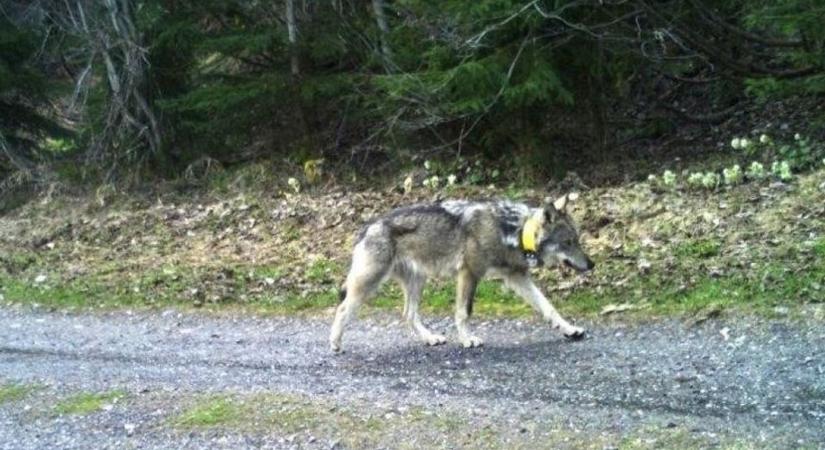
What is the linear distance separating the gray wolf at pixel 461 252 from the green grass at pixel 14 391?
2993 millimetres

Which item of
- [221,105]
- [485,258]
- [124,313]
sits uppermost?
[221,105]

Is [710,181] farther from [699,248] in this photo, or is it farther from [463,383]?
[463,383]

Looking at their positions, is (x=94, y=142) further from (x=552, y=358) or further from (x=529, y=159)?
(x=552, y=358)

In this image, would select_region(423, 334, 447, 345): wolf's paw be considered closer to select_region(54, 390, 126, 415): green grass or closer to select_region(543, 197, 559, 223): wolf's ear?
select_region(543, 197, 559, 223): wolf's ear

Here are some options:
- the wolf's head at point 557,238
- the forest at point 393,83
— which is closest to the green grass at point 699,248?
the wolf's head at point 557,238

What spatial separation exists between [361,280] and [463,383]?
1.91 m

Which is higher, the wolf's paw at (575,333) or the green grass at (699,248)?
the green grass at (699,248)

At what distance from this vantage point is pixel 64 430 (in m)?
8.30

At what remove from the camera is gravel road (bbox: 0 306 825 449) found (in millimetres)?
7277

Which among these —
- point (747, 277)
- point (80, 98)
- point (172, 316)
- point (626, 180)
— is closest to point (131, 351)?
point (172, 316)

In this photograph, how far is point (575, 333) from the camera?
10039 mm

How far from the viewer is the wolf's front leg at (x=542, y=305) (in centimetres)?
1008

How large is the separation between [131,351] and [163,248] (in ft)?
18.6

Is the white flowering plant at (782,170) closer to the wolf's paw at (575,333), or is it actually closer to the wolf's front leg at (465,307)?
the wolf's paw at (575,333)
